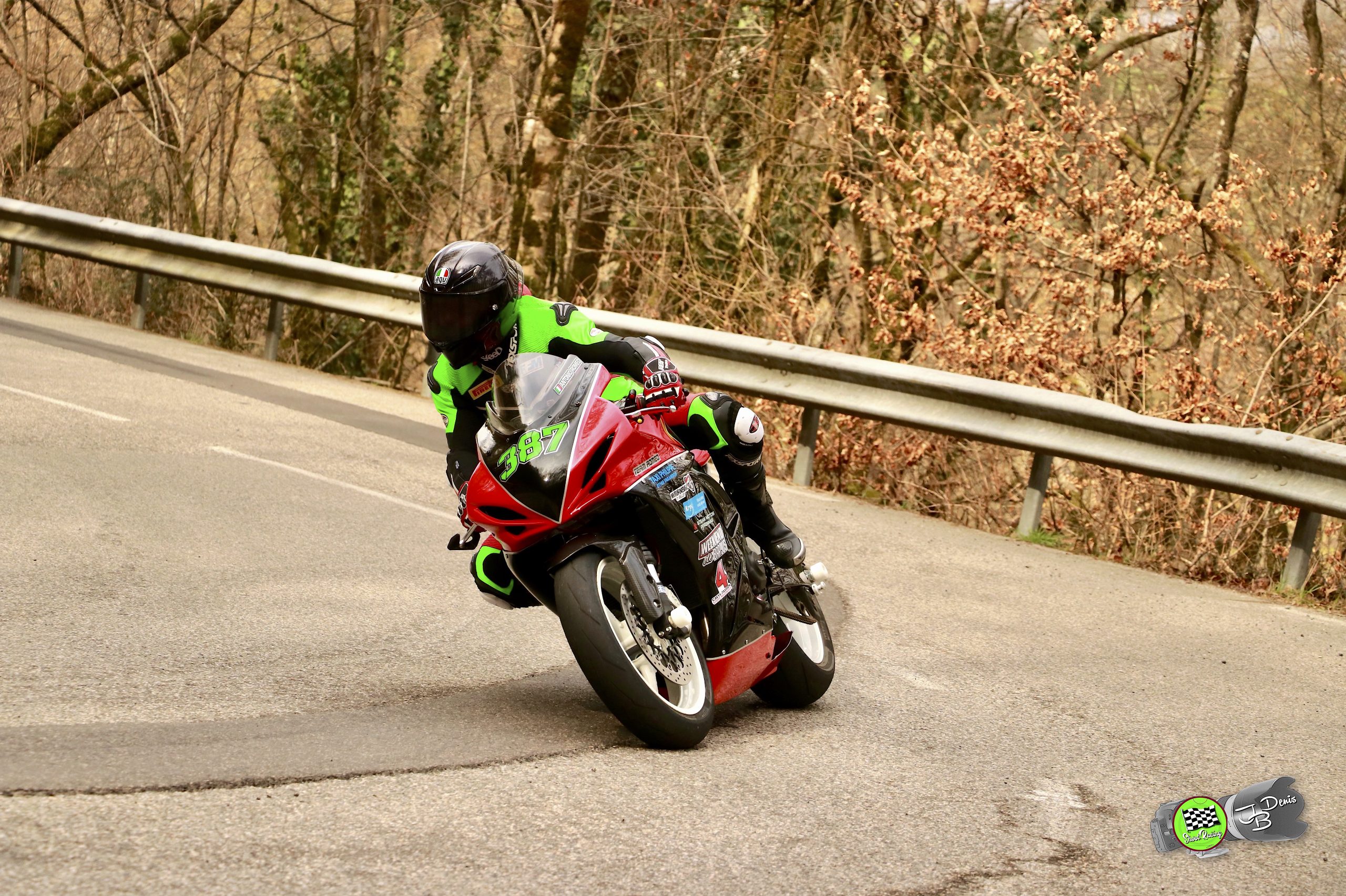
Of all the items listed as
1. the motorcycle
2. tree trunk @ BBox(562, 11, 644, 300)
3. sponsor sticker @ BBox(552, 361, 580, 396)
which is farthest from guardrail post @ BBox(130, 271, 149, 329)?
sponsor sticker @ BBox(552, 361, 580, 396)

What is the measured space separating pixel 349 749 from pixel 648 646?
0.99 meters

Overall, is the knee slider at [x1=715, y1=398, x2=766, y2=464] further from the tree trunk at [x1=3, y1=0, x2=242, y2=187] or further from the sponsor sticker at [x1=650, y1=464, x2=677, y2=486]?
the tree trunk at [x1=3, y1=0, x2=242, y2=187]

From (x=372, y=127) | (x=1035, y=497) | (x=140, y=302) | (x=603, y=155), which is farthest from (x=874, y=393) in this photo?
(x=372, y=127)

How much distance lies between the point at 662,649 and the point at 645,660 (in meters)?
0.08

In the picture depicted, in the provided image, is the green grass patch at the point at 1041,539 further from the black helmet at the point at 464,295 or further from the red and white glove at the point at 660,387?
the black helmet at the point at 464,295

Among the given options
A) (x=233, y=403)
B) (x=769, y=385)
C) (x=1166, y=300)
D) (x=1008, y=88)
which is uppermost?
(x=1008, y=88)

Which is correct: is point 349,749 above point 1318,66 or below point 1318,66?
below

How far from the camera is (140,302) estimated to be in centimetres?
1588

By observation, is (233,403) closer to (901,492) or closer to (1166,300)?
(901,492)

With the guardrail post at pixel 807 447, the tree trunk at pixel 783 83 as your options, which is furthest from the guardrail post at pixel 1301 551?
the tree trunk at pixel 783 83

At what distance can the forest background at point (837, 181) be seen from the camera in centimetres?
1212

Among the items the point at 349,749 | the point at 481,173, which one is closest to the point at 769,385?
the point at 349,749

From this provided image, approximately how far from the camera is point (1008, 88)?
14500 mm

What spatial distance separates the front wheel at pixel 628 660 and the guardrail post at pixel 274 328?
425 inches
